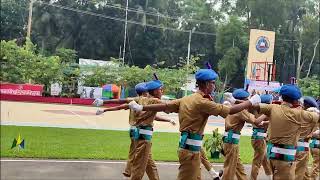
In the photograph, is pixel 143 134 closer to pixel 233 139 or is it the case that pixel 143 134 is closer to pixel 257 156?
pixel 233 139

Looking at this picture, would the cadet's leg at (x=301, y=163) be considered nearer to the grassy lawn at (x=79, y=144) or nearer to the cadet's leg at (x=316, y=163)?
the cadet's leg at (x=316, y=163)

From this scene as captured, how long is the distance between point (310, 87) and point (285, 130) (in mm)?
39769

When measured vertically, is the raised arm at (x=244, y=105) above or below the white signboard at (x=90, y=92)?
above

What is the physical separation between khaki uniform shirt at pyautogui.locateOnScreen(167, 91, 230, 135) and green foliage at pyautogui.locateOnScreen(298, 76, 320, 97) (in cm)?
3884

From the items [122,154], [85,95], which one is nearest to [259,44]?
[85,95]

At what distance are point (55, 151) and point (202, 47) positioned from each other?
4552cm

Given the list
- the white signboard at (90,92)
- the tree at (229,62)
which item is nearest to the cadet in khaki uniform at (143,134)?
the white signboard at (90,92)

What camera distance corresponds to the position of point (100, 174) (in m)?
9.76

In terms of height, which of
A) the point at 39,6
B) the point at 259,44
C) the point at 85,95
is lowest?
the point at 85,95

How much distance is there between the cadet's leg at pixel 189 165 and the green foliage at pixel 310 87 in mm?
38796

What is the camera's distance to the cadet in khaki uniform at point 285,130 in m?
6.54

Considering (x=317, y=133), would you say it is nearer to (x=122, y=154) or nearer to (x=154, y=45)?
(x=122, y=154)

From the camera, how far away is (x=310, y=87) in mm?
44500

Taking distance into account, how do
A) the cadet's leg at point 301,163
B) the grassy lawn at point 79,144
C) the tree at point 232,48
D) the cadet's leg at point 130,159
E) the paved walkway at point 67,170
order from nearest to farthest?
the cadet's leg at point 130,159 → the cadet's leg at point 301,163 → the paved walkway at point 67,170 → the grassy lawn at point 79,144 → the tree at point 232,48
